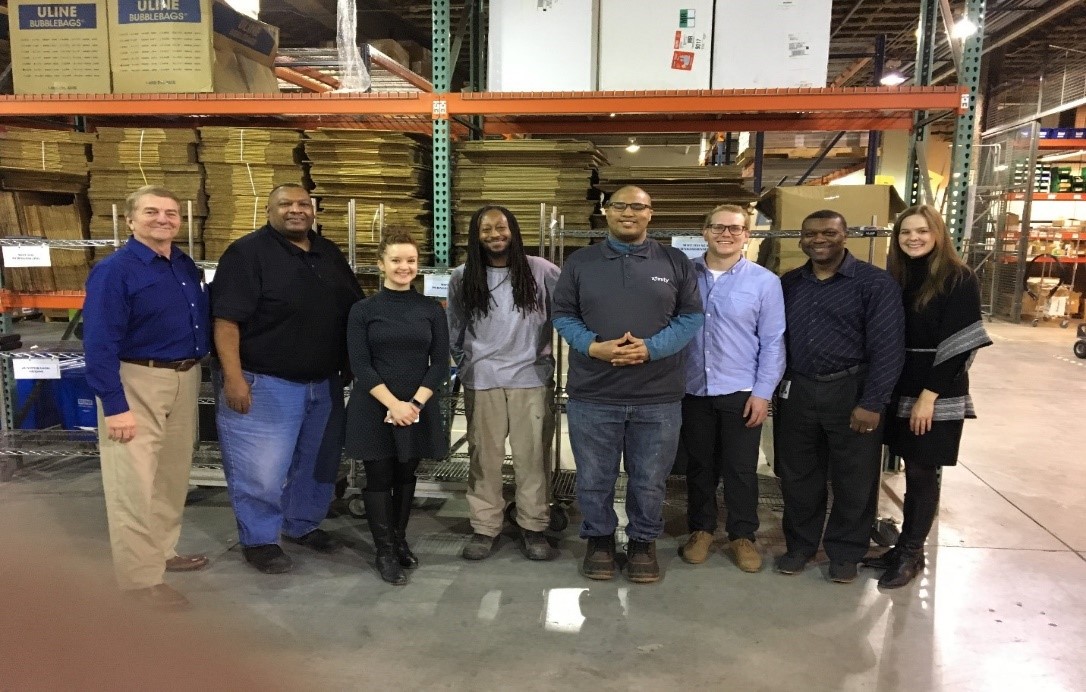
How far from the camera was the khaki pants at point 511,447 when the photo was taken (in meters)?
3.26

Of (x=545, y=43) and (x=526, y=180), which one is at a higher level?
(x=545, y=43)

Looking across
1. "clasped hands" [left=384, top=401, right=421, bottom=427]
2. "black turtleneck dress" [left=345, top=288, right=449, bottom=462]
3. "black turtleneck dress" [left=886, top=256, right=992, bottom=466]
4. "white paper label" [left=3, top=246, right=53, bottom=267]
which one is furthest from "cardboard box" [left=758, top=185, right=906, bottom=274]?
"white paper label" [left=3, top=246, right=53, bottom=267]

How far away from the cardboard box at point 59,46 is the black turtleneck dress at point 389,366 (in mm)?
2389

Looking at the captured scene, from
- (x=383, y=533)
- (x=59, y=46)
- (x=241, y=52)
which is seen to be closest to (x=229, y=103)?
(x=241, y=52)

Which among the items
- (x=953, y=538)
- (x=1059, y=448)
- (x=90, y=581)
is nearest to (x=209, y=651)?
(x=90, y=581)

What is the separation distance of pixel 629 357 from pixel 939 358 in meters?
1.29

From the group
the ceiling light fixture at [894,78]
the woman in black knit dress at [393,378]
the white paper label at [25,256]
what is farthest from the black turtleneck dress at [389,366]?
the ceiling light fixture at [894,78]

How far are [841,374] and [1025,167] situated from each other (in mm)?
11708

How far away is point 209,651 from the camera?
896 millimetres

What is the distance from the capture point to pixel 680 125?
Result: 4645mm

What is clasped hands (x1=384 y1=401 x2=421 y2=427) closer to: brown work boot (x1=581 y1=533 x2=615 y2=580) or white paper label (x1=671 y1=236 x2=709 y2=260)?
brown work boot (x1=581 y1=533 x2=615 y2=580)

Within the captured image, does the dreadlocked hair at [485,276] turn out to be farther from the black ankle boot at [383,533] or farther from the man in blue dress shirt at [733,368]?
the black ankle boot at [383,533]

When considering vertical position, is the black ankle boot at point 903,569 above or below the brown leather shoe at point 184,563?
above

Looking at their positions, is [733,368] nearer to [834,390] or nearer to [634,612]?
[834,390]
